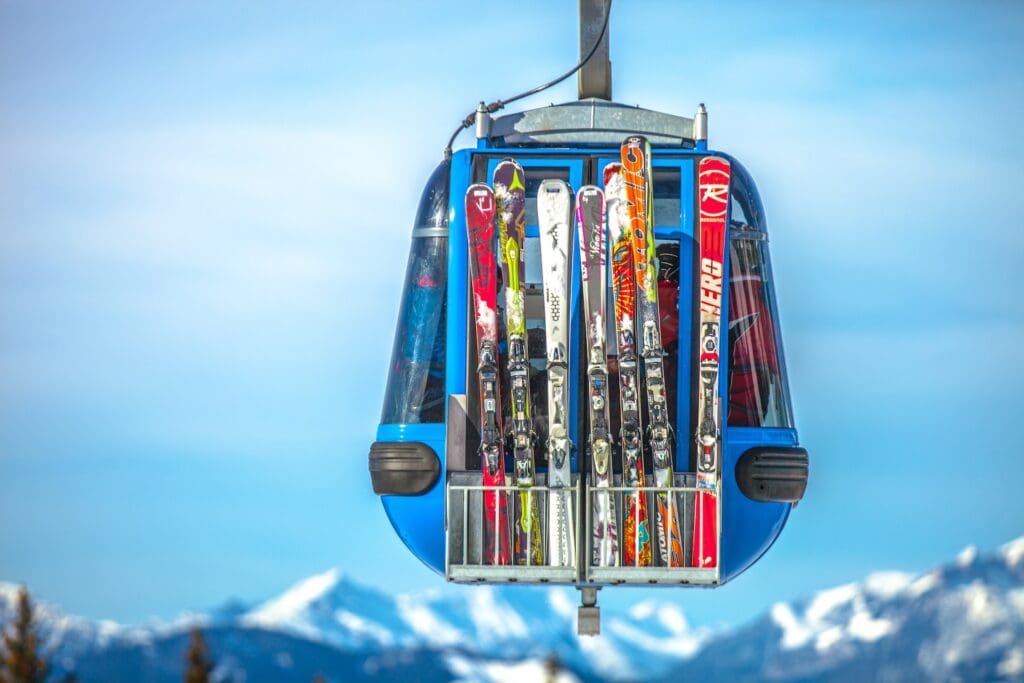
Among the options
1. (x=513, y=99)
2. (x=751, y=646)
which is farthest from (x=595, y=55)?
(x=751, y=646)

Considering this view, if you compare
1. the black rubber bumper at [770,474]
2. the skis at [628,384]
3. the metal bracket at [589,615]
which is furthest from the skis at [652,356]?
the metal bracket at [589,615]

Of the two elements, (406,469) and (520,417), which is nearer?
(520,417)

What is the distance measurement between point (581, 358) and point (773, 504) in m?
1.58

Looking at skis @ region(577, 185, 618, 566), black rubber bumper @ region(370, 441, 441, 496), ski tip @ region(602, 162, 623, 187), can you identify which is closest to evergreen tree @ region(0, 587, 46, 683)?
black rubber bumper @ region(370, 441, 441, 496)

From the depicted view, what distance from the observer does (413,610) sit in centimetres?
12419

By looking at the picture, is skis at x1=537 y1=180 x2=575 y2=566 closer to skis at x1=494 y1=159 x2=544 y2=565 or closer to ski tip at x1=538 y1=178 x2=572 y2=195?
skis at x1=494 y1=159 x2=544 y2=565

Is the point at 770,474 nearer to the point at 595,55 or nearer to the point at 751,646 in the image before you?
the point at 595,55

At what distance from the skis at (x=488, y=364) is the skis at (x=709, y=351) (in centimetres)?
118

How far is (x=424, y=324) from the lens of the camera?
1459 centimetres

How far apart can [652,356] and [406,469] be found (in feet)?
5.89

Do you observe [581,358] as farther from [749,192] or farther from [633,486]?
[749,192]

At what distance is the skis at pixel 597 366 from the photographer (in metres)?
13.6

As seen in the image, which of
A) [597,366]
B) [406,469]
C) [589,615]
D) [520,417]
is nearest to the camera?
[597,366]

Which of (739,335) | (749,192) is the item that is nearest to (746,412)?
(739,335)
